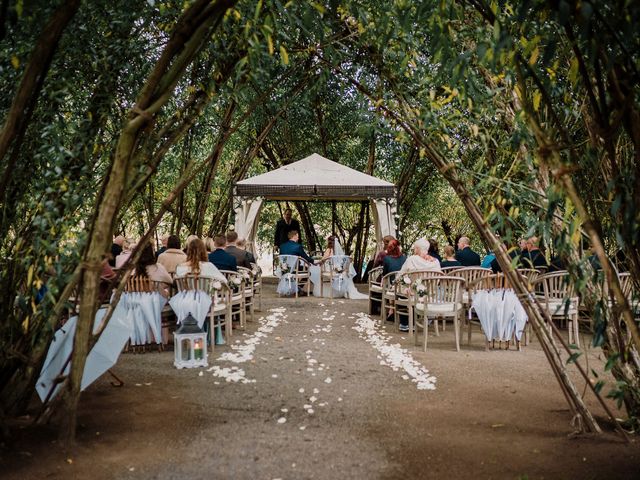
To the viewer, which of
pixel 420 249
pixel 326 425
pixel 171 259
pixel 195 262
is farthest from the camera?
pixel 420 249

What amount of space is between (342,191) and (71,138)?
8.31 meters

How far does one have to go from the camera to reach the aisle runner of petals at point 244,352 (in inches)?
216

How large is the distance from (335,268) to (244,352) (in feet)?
18.0

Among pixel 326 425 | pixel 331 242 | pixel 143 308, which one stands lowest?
pixel 326 425

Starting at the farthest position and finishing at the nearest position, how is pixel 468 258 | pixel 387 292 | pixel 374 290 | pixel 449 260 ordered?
1. pixel 374 290
2. pixel 468 258
3. pixel 449 260
4. pixel 387 292

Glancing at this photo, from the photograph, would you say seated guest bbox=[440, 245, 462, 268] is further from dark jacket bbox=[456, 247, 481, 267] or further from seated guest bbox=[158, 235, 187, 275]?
seated guest bbox=[158, 235, 187, 275]

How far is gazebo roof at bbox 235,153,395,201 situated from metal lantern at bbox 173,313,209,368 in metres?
6.18

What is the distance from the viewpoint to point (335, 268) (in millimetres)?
11891

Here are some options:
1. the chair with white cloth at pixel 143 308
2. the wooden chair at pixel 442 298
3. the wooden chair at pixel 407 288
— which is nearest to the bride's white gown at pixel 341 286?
the wooden chair at pixel 407 288

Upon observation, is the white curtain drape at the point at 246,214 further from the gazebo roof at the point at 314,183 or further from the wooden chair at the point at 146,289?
the wooden chair at the point at 146,289

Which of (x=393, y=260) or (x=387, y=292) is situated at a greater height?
(x=393, y=260)

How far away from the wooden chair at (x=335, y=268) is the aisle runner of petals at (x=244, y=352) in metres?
2.42

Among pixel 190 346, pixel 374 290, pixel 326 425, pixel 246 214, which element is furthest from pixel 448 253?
pixel 326 425

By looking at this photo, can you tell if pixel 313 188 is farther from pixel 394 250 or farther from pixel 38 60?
pixel 38 60
